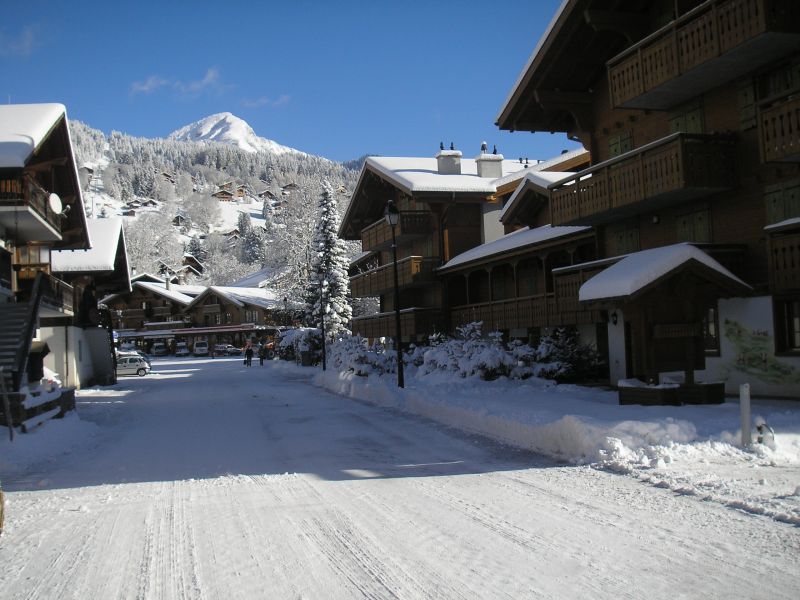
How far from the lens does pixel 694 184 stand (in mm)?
16734

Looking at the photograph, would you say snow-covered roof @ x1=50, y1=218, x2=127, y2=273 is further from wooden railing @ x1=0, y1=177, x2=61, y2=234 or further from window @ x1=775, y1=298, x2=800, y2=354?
window @ x1=775, y1=298, x2=800, y2=354

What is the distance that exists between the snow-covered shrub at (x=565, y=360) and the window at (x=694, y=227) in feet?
16.8

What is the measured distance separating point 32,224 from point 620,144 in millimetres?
19955

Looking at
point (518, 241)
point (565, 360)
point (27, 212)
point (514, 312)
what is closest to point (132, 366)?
point (27, 212)

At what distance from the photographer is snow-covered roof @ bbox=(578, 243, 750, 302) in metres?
14.4

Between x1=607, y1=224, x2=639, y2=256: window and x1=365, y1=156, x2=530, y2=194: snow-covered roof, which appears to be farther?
x1=365, y1=156, x2=530, y2=194: snow-covered roof

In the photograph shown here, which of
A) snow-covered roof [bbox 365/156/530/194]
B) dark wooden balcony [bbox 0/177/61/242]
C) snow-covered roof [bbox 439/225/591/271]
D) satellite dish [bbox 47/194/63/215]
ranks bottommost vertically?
snow-covered roof [bbox 439/225/591/271]

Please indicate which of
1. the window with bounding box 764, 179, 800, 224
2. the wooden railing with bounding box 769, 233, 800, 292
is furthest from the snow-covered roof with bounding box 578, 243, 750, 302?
the window with bounding box 764, 179, 800, 224

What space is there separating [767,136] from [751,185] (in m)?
2.47

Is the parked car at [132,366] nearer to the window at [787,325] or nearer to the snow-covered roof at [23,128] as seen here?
the snow-covered roof at [23,128]

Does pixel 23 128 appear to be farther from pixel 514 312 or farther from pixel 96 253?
pixel 514 312

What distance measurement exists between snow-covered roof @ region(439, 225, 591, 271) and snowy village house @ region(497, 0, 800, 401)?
9.80 ft

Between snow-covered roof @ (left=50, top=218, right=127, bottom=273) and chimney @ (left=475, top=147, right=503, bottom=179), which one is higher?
chimney @ (left=475, top=147, right=503, bottom=179)

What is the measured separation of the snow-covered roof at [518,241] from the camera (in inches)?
1003
